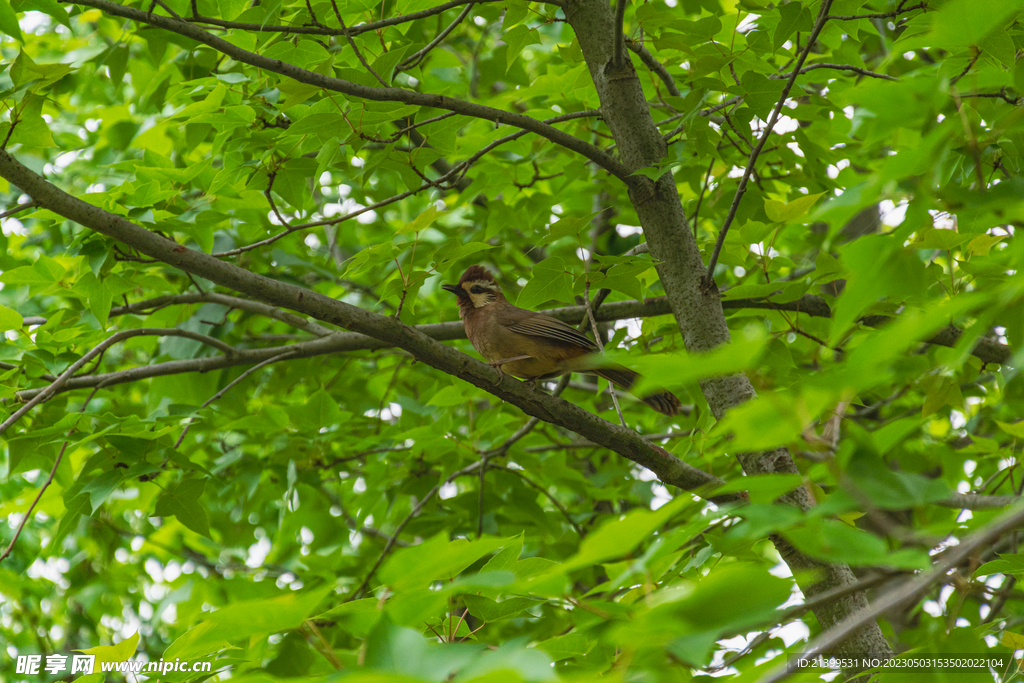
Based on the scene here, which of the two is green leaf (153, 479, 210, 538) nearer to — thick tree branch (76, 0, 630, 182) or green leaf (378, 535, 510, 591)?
thick tree branch (76, 0, 630, 182)

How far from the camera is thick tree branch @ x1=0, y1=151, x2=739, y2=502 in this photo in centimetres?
264

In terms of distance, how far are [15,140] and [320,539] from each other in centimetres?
341

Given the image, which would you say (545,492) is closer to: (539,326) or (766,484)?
(539,326)

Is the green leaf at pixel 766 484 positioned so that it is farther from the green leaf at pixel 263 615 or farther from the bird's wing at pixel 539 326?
the bird's wing at pixel 539 326

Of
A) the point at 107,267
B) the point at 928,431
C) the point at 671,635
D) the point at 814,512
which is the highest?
the point at 107,267

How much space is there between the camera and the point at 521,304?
10.0 ft

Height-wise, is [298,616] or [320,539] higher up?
[320,539]

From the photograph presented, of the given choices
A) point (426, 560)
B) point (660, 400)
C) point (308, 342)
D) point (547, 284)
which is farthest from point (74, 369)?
point (660, 400)

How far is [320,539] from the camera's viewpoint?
5469mm

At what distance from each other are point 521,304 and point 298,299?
912 millimetres

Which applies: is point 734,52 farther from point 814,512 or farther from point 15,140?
point 15,140

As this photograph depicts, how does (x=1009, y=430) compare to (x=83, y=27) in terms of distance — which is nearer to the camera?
(x=1009, y=430)

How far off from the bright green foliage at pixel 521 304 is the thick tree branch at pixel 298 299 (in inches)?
8.1

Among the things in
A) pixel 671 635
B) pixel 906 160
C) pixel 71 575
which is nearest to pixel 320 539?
pixel 71 575
